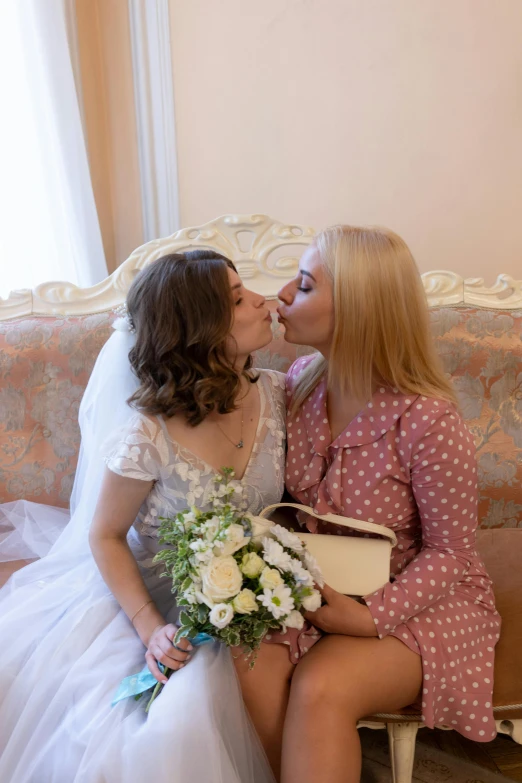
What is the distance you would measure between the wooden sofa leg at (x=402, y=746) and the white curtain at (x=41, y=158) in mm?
1790

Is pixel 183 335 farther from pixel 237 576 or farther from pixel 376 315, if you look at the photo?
pixel 237 576

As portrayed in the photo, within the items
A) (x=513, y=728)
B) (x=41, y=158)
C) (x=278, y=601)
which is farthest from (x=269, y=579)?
(x=41, y=158)

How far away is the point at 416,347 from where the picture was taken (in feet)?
4.76

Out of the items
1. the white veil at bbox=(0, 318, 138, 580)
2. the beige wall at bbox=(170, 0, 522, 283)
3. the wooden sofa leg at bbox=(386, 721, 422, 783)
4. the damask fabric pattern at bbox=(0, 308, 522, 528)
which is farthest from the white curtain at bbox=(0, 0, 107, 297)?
the wooden sofa leg at bbox=(386, 721, 422, 783)

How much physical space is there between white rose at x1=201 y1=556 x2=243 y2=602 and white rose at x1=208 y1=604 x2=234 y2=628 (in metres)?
0.01

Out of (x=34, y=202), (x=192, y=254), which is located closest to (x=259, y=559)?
(x=192, y=254)

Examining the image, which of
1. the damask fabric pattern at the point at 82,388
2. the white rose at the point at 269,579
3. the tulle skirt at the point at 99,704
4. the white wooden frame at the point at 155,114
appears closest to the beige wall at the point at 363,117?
the white wooden frame at the point at 155,114

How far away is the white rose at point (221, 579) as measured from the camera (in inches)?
41.4

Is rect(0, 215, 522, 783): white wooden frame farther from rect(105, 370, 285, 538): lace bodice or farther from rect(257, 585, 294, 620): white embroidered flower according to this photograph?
rect(257, 585, 294, 620): white embroidered flower

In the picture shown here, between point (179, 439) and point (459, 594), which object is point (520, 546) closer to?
point (459, 594)

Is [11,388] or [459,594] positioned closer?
[459,594]

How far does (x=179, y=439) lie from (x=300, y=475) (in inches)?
12.9

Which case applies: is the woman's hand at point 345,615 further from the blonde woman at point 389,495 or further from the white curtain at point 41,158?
the white curtain at point 41,158

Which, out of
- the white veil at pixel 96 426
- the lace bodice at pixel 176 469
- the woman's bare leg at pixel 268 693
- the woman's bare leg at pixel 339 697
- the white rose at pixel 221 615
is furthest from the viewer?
the white veil at pixel 96 426
